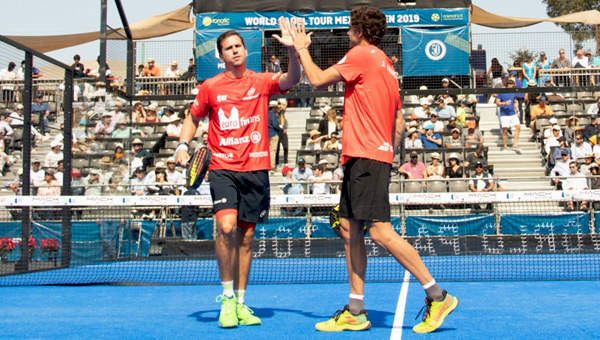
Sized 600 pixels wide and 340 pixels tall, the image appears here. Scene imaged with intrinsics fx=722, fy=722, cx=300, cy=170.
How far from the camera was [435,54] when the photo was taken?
18203 mm

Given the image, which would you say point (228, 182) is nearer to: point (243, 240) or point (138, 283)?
point (243, 240)

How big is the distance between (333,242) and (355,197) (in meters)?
7.76

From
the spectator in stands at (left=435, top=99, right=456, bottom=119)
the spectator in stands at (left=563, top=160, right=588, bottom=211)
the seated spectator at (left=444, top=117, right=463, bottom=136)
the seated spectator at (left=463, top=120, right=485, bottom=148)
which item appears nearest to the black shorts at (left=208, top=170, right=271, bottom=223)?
the spectator in stands at (left=563, top=160, right=588, bottom=211)

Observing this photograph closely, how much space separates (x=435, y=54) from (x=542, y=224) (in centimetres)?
659

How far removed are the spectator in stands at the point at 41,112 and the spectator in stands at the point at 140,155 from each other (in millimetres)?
4803

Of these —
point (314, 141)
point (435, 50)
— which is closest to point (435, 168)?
point (314, 141)

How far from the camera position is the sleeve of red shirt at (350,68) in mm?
5129

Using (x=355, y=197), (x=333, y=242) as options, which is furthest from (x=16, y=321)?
(x=333, y=242)

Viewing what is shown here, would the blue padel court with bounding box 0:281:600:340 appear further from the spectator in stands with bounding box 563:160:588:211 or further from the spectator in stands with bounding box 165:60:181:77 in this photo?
the spectator in stands with bounding box 165:60:181:77

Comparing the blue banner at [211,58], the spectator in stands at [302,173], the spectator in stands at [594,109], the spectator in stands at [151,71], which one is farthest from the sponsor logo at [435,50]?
the spectator in stands at [151,71]

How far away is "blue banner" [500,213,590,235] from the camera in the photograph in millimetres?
12938

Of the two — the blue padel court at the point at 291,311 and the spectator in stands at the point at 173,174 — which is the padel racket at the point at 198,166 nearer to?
the blue padel court at the point at 291,311

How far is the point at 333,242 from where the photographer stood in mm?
12789

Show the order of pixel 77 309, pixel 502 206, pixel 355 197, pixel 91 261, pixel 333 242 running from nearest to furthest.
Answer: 1. pixel 355 197
2. pixel 77 309
3. pixel 91 261
4. pixel 333 242
5. pixel 502 206
